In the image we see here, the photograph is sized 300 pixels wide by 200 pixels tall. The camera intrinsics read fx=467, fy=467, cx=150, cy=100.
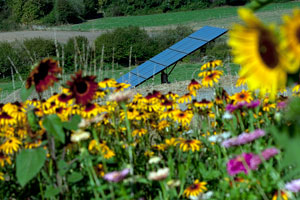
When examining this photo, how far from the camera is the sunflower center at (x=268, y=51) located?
2.60ft

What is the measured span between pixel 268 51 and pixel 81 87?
1.23 metres

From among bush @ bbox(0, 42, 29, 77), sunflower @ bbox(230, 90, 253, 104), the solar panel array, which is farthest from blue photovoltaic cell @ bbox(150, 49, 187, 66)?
bush @ bbox(0, 42, 29, 77)

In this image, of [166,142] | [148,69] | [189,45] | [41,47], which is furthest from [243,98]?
[41,47]

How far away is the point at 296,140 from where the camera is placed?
74cm

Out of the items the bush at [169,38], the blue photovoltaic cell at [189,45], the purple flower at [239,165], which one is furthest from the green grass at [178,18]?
the purple flower at [239,165]

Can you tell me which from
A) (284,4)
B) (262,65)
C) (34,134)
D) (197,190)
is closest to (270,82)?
(262,65)

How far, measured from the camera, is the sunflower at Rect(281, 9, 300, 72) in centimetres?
79

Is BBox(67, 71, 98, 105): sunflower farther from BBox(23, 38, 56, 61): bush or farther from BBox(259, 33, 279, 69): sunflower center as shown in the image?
BBox(23, 38, 56, 61): bush

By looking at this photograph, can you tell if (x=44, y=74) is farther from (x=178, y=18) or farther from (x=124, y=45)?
(x=178, y=18)

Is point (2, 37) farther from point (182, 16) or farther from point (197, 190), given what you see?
point (197, 190)

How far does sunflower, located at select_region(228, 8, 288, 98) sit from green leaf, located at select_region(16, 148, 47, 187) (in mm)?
1144

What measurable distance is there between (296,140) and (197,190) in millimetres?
1244

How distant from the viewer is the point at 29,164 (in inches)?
71.1

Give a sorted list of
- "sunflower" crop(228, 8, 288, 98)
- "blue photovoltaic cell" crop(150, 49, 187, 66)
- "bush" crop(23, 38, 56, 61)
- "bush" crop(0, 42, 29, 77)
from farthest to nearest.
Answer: "bush" crop(23, 38, 56, 61)
"bush" crop(0, 42, 29, 77)
"blue photovoltaic cell" crop(150, 49, 187, 66)
"sunflower" crop(228, 8, 288, 98)
